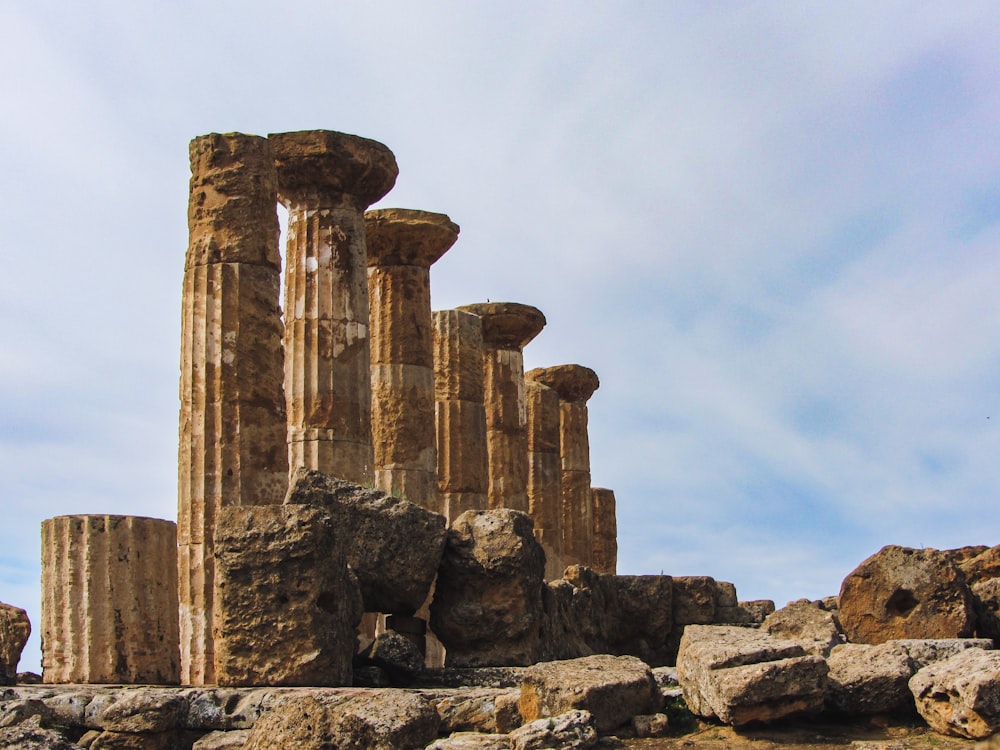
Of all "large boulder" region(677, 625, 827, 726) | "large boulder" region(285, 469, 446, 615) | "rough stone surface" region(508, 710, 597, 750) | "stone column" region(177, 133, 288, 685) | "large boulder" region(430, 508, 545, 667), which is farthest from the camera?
"stone column" region(177, 133, 288, 685)

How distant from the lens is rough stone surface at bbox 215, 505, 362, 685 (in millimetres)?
10883

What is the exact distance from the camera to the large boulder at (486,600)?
12844 mm

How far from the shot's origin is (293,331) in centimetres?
1705

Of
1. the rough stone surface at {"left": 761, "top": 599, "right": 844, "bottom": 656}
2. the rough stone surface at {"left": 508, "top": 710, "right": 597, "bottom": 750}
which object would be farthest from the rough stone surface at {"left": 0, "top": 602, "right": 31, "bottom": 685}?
the rough stone surface at {"left": 761, "top": 599, "right": 844, "bottom": 656}

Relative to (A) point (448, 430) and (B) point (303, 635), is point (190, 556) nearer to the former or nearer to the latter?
(B) point (303, 635)

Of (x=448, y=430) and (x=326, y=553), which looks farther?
(x=448, y=430)

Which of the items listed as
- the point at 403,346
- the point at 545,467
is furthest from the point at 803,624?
the point at 545,467

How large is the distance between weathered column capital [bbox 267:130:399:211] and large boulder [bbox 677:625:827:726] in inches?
323

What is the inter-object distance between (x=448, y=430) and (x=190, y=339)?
27.0 feet

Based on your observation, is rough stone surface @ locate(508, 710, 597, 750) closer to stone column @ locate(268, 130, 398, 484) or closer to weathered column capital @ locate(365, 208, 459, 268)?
stone column @ locate(268, 130, 398, 484)

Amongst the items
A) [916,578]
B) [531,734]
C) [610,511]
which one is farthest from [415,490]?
[610,511]

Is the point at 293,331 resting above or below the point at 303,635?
above

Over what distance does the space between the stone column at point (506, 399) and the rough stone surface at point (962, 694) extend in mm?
14711

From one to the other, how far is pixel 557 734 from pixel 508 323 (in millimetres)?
15666
